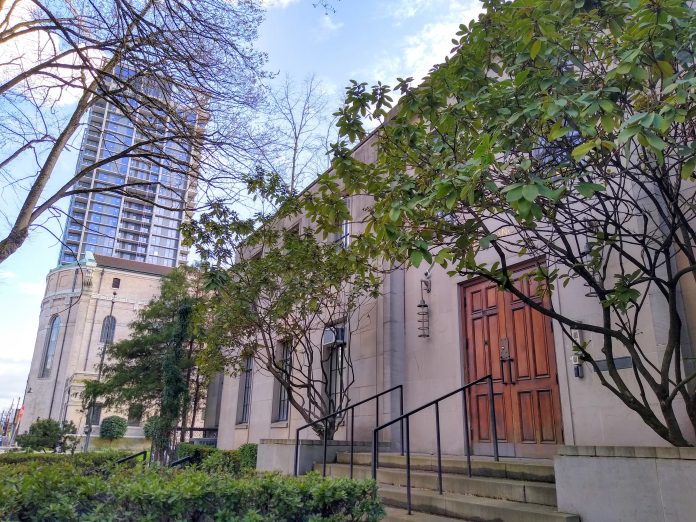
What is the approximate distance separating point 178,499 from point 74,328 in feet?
167

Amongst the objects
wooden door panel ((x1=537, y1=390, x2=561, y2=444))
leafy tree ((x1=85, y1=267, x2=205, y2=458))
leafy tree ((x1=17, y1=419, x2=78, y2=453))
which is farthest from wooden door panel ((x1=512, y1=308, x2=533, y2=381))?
leafy tree ((x1=17, y1=419, x2=78, y2=453))

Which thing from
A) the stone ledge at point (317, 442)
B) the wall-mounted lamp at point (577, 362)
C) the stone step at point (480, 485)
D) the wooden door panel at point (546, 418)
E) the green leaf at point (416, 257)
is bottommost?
the stone step at point (480, 485)

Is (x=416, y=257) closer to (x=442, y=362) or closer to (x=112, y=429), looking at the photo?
(x=442, y=362)

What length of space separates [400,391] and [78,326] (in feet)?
156

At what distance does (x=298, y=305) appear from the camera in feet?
31.7

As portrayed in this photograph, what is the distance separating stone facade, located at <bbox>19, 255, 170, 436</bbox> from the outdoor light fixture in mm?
40867

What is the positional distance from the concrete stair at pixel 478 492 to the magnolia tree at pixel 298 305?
2980 millimetres

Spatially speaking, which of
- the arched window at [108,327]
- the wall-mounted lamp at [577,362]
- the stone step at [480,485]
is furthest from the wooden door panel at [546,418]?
the arched window at [108,327]

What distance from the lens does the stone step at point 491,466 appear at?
5043 mm

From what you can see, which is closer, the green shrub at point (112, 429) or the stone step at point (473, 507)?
the stone step at point (473, 507)

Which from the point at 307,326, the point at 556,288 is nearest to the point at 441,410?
the point at 556,288

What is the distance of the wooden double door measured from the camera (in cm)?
605

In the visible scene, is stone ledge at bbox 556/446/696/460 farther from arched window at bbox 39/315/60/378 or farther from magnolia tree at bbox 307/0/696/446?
arched window at bbox 39/315/60/378

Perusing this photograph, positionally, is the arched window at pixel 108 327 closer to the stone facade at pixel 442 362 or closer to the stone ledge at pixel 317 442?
Result: the stone facade at pixel 442 362
